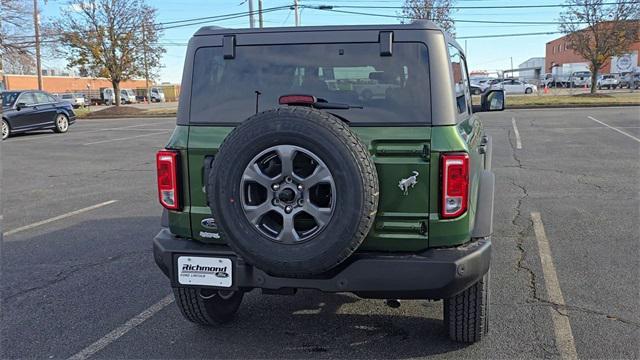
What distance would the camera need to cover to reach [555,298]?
13.5ft

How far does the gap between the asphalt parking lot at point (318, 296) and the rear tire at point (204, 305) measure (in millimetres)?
95

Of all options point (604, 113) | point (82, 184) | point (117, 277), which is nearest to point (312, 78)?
point (117, 277)

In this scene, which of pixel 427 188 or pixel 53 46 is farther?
pixel 53 46

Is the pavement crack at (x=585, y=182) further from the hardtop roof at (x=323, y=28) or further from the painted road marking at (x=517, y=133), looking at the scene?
the hardtop roof at (x=323, y=28)

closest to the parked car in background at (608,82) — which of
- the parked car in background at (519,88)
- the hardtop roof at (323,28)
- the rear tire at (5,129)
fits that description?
the parked car in background at (519,88)

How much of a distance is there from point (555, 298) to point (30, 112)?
19.3m

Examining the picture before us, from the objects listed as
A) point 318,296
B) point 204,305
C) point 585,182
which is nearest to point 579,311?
point 318,296

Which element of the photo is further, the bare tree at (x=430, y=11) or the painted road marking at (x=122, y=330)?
the bare tree at (x=430, y=11)

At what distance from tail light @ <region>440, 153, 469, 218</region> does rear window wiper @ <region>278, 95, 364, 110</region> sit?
0.58 m

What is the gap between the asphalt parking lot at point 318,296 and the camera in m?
3.46

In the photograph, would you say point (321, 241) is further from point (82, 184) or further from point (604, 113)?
point (604, 113)

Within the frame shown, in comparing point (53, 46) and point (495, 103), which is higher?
point (53, 46)

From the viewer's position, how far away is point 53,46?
34.1m

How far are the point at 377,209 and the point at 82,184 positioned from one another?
26.8ft
